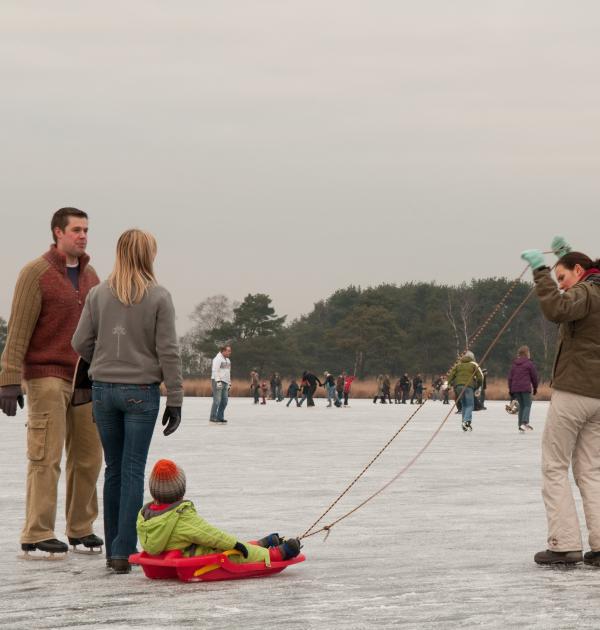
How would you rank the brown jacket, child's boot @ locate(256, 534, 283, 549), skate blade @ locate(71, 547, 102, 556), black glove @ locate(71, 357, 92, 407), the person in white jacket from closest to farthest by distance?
child's boot @ locate(256, 534, 283, 549), the brown jacket, black glove @ locate(71, 357, 92, 407), skate blade @ locate(71, 547, 102, 556), the person in white jacket

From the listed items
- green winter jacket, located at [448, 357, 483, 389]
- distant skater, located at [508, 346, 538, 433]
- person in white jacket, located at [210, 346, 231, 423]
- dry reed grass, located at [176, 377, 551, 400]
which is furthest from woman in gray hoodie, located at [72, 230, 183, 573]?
dry reed grass, located at [176, 377, 551, 400]

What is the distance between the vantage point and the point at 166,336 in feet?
21.2

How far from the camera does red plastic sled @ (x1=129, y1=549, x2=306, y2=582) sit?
6020mm

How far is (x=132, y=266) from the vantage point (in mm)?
6551

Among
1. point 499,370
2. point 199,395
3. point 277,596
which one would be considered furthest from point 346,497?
point 499,370

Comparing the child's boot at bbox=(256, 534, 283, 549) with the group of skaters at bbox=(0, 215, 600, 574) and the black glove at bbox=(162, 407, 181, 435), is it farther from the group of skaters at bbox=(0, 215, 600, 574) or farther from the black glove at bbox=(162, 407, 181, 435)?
the black glove at bbox=(162, 407, 181, 435)

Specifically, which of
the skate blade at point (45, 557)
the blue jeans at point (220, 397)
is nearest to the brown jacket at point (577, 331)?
the skate blade at point (45, 557)

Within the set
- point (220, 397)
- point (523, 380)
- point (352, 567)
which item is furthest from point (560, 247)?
point (220, 397)

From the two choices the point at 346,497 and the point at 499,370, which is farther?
the point at 499,370

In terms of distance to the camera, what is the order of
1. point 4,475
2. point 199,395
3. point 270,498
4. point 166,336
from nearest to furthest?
point 166,336, point 270,498, point 4,475, point 199,395

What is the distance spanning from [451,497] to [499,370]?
328 feet

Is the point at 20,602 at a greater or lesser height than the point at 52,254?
lesser

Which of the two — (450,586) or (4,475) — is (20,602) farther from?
(4,475)

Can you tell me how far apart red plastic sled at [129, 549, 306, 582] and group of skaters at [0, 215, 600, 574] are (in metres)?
0.05
